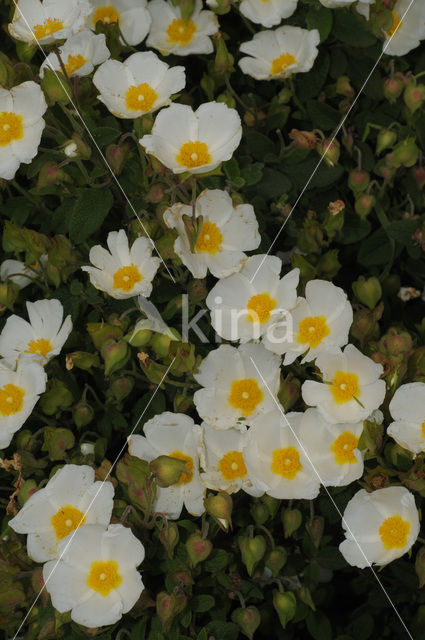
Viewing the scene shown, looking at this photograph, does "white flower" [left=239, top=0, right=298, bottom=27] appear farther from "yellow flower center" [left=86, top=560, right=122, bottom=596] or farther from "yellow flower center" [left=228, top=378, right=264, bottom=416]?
"yellow flower center" [left=86, top=560, right=122, bottom=596]

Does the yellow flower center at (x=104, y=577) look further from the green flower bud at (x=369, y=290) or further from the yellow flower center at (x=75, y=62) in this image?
the yellow flower center at (x=75, y=62)

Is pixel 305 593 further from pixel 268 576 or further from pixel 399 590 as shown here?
pixel 399 590

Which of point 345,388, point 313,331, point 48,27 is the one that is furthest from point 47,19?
point 345,388

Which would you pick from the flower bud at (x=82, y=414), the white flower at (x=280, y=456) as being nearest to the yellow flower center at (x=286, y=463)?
the white flower at (x=280, y=456)

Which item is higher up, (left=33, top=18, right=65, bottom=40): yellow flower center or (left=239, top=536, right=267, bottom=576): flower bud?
(left=33, top=18, right=65, bottom=40): yellow flower center

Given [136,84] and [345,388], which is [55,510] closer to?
[345,388]

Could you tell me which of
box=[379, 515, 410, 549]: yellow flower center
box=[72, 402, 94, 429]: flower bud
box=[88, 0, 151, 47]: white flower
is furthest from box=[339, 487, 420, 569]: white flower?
box=[88, 0, 151, 47]: white flower
